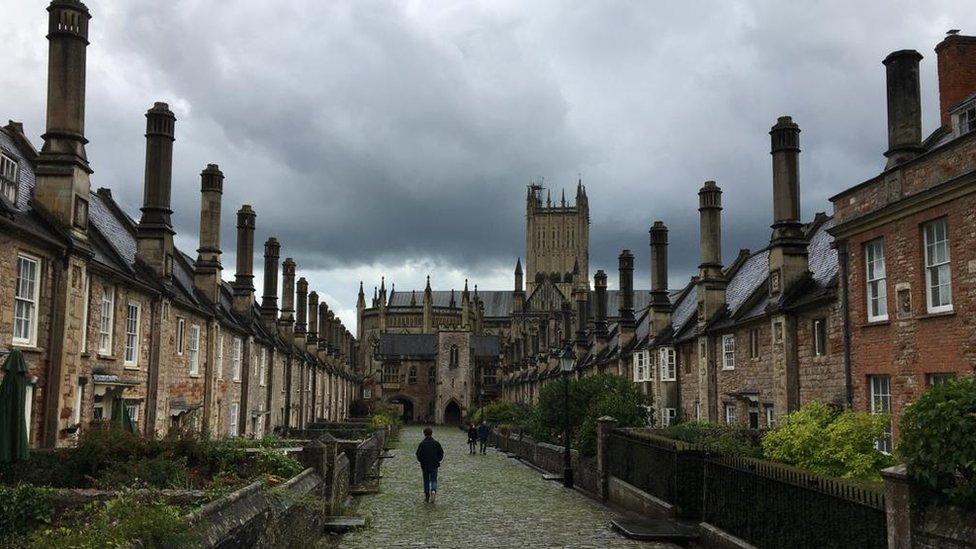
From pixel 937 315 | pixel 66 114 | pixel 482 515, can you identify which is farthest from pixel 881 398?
pixel 66 114

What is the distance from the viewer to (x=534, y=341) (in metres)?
83.0

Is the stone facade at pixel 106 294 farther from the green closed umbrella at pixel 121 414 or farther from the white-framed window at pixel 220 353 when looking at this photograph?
the green closed umbrella at pixel 121 414

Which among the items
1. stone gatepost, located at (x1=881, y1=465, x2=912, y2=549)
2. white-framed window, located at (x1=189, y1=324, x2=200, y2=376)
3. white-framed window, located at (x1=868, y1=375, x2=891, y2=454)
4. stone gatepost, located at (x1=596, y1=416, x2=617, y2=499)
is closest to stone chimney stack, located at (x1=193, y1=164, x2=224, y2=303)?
white-framed window, located at (x1=189, y1=324, x2=200, y2=376)

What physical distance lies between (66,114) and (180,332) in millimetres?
9385

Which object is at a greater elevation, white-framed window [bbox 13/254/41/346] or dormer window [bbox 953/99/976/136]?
dormer window [bbox 953/99/976/136]

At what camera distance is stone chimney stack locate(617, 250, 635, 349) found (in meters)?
42.6

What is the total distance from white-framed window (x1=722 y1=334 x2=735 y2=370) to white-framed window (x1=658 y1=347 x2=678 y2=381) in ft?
18.7

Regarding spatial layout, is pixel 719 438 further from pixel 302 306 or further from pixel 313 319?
pixel 313 319

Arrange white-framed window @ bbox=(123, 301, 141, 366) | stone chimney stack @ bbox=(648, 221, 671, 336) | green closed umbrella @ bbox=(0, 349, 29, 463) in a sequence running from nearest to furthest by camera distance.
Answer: green closed umbrella @ bbox=(0, 349, 29, 463) < white-framed window @ bbox=(123, 301, 141, 366) < stone chimney stack @ bbox=(648, 221, 671, 336)

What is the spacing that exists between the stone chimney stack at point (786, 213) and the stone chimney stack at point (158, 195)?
61.9ft

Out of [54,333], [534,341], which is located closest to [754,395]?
[54,333]

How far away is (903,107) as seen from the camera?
20.3 metres

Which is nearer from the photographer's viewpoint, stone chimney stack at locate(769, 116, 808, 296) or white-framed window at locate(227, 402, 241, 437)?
stone chimney stack at locate(769, 116, 808, 296)

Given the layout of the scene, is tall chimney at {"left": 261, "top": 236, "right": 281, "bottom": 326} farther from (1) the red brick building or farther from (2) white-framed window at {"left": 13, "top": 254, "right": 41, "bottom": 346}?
(1) the red brick building
